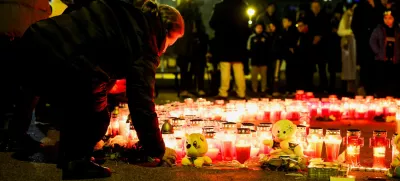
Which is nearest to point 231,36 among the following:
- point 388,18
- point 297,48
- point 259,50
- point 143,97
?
point 259,50

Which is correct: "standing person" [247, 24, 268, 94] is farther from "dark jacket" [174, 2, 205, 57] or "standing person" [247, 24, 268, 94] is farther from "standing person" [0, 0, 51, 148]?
"standing person" [0, 0, 51, 148]

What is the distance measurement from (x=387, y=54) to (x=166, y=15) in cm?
807

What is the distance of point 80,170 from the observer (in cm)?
562

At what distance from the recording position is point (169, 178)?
573 centimetres

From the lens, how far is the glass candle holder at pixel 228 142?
259 inches

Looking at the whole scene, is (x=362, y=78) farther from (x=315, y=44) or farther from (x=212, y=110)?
(x=212, y=110)

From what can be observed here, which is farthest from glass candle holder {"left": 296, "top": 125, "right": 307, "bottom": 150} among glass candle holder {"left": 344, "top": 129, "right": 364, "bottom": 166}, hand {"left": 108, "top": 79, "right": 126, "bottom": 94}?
hand {"left": 108, "top": 79, "right": 126, "bottom": 94}

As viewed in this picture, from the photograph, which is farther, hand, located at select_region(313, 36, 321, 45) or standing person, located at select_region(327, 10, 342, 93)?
standing person, located at select_region(327, 10, 342, 93)

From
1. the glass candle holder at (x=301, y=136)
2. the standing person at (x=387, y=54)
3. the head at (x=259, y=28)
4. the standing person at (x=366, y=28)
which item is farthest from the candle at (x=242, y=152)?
the head at (x=259, y=28)

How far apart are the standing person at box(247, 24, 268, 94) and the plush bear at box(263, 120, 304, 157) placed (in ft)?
26.0

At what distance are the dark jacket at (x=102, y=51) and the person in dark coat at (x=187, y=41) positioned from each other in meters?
7.66

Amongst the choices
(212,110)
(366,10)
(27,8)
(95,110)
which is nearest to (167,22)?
(95,110)

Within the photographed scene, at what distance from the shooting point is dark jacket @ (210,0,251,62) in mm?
13102

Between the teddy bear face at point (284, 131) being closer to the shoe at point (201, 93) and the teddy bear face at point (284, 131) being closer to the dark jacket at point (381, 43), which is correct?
the dark jacket at point (381, 43)
